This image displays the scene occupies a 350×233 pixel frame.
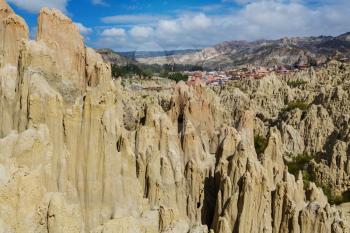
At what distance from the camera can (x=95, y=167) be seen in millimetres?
13312

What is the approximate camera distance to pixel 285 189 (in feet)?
53.2

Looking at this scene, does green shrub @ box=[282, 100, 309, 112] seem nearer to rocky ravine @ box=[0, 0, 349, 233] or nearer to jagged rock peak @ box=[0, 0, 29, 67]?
rocky ravine @ box=[0, 0, 349, 233]

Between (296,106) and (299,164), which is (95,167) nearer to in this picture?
(299,164)

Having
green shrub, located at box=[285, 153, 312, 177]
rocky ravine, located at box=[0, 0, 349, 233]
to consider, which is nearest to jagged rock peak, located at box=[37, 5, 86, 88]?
rocky ravine, located at box=[0, 0, 349, 233]

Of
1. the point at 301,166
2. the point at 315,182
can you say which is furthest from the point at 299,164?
the point at 315,182

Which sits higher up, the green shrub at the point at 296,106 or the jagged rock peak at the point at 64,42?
the jagged rock peak at the point at 64,42

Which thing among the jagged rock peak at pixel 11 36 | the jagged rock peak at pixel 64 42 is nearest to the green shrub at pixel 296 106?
the jagged rock peak at pixel 64 42

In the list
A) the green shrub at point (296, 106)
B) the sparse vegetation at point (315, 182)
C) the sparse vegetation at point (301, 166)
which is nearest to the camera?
the sparse vegetation at point (315, 182)

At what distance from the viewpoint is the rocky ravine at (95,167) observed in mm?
10297

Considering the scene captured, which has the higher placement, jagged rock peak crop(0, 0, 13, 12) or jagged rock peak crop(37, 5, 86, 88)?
jagged rock peak crop(0, 0, 13, 12)

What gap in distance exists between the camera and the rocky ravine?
10.3m

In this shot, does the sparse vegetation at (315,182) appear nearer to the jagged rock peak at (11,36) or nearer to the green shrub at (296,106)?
the jagged rock peak at (11,36)

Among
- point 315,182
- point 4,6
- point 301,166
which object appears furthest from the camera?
point 301,166

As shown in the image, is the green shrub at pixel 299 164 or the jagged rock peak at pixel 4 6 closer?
the jagged rock peak at pixel 4 6
